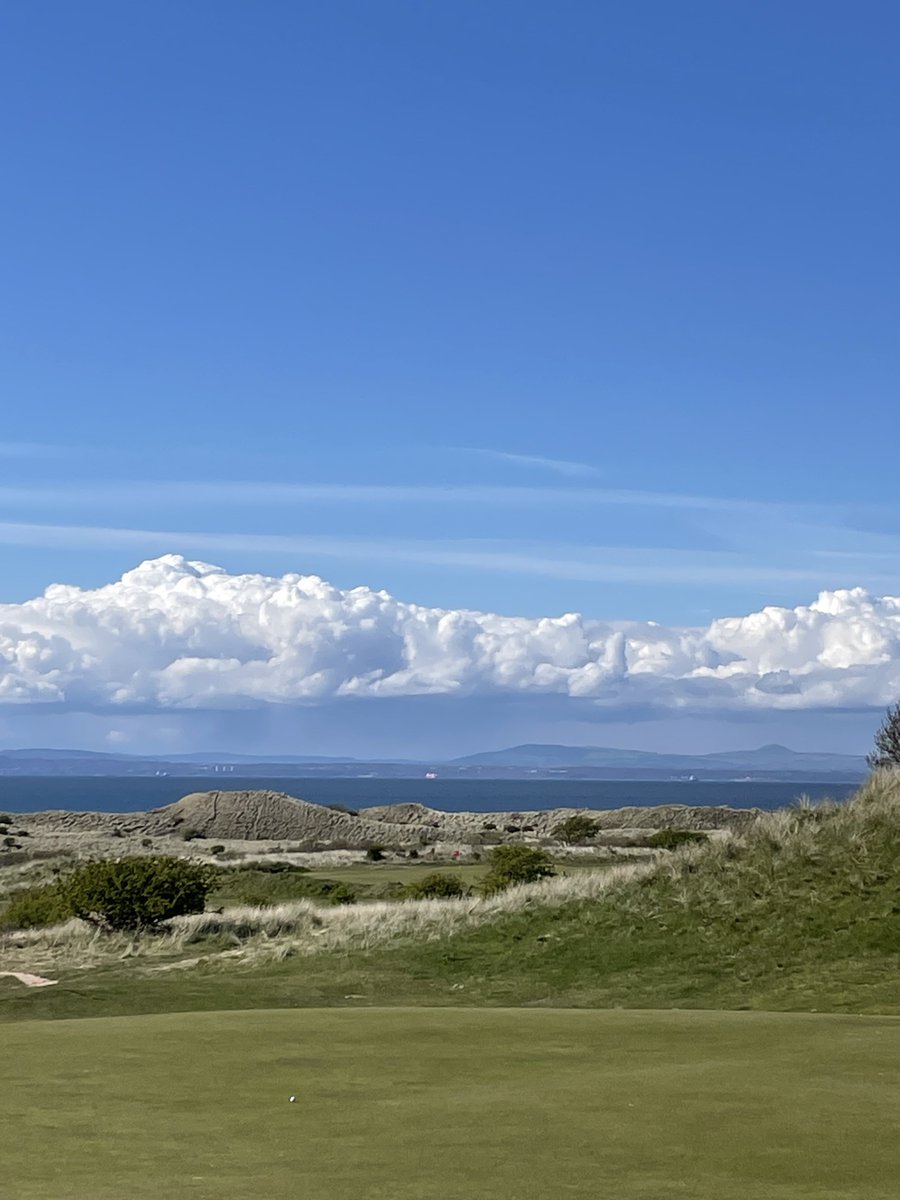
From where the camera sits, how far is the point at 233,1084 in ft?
40.2

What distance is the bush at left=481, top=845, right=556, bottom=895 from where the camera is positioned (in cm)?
3844

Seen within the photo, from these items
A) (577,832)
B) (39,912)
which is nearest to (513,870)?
(39,912)

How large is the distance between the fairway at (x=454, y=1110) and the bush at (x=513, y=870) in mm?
19776

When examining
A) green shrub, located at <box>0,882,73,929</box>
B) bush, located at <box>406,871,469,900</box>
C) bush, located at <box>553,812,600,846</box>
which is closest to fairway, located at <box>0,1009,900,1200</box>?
green shrub, located at <box>0,882,73,929</box>

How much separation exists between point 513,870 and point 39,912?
43.6 feet

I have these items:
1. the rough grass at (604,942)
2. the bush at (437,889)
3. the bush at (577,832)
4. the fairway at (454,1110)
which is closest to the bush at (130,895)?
the rough grass at (604,942)

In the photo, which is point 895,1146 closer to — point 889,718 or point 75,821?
point 889,718

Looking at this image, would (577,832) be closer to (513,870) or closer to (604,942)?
(513,870)

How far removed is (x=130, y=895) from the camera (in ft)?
104

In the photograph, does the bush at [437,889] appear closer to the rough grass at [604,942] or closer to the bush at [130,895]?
the rough grass at [604,942]

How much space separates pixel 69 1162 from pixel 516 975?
55.8 feet

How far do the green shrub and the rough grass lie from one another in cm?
175

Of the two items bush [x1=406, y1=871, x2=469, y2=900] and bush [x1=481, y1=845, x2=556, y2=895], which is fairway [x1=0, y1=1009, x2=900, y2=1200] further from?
bush [x1=406, y1=871, x2=469, y2=900]

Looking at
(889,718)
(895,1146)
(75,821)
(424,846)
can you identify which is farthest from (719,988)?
(75,821)
